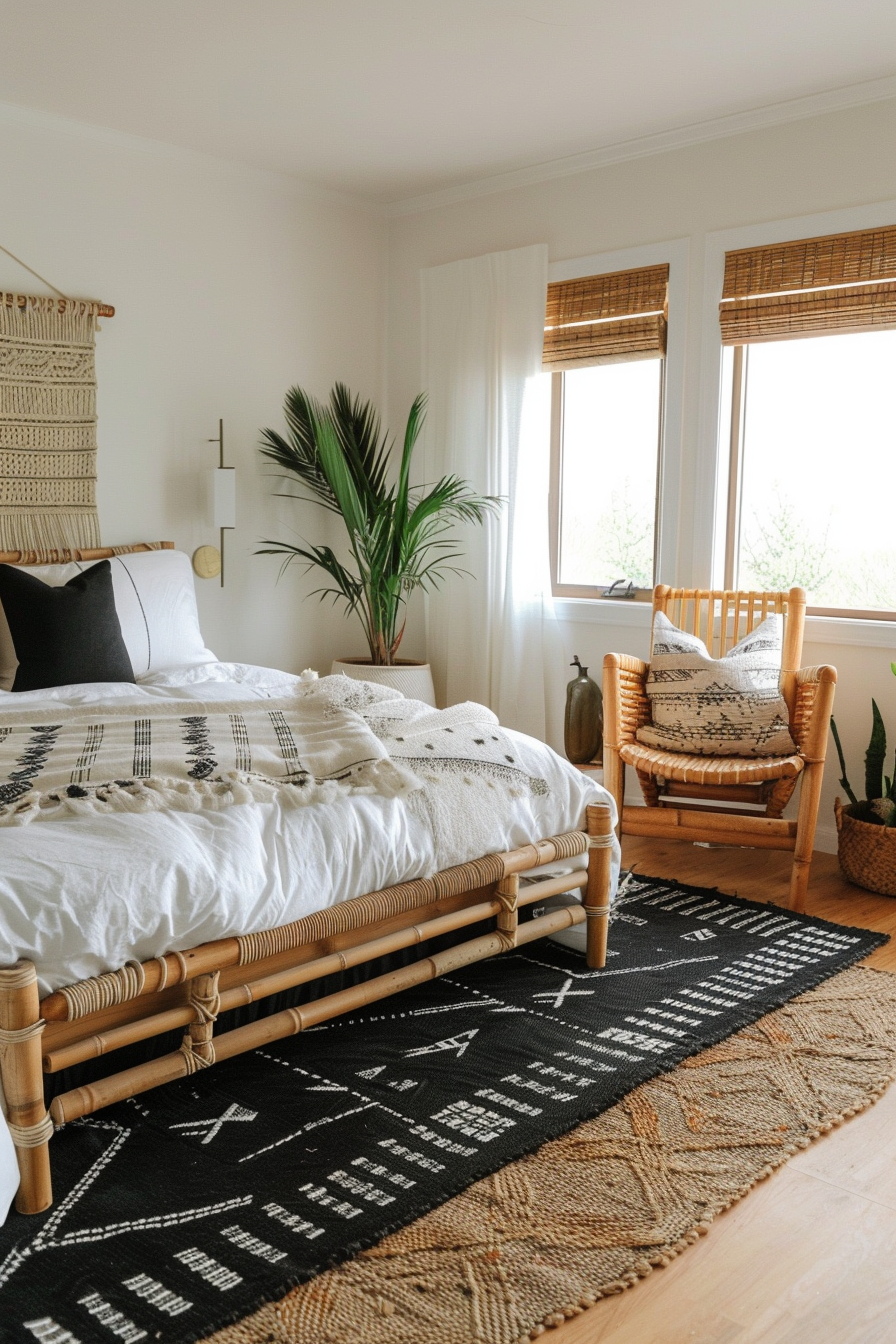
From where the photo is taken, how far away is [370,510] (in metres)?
4.62

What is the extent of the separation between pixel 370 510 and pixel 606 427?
102cm

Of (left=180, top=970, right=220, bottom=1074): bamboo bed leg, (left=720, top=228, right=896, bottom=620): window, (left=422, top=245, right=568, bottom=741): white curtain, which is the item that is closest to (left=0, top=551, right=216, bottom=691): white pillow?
(left=422, top=245, right=568, bottom=741): white curtain

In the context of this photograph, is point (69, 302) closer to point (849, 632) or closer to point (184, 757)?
point (184, 757)

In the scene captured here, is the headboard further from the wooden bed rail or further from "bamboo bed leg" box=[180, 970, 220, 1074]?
"bamboo bed leg" box=[180, 970, 220, 1074]

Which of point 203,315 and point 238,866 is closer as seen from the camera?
point 238,866

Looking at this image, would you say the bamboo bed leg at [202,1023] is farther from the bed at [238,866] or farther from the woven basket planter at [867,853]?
the woven basket planter at [867,853]

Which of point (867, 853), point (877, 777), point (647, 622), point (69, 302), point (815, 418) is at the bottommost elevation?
point (867, 853)

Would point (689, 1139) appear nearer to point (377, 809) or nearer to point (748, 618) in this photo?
point (377, 809)

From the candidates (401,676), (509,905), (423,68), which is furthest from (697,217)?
(509,905)

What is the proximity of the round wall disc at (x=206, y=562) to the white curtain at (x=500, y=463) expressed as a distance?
1.01 metres

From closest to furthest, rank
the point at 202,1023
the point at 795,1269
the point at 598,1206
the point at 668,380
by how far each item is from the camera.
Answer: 1. the point at 795,1269
2. the point at 598,1206
3. the point at 202,1023
4. the point at 668,380

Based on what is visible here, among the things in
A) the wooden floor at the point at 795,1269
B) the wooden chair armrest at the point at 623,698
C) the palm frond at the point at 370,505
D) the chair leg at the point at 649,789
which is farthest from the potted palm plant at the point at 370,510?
the wooden floor at the point at 795,1269

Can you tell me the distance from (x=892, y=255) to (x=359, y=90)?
6.01ft

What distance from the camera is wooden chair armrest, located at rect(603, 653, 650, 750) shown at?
3623mm
